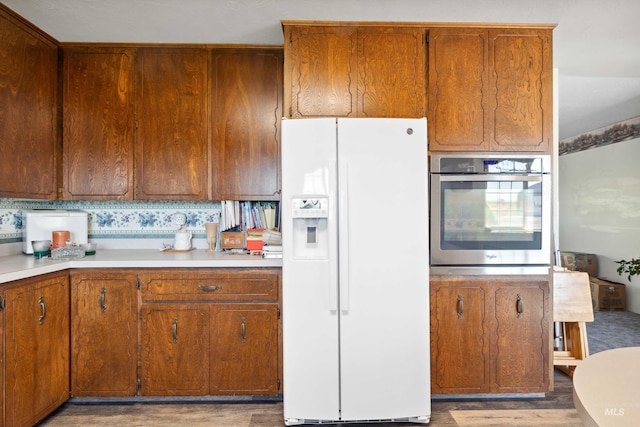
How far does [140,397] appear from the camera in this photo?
266 centimetres

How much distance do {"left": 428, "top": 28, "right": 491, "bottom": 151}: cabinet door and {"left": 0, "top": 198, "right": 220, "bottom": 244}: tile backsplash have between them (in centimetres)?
176

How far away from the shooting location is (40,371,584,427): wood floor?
7.84ft

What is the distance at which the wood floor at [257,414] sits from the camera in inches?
94.0

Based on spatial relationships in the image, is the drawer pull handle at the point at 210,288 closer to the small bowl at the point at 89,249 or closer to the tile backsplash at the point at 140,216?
the tile backsplash at the point at 140,216

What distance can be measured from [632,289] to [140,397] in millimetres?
5732

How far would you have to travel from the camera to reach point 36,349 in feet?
Result: 7.32

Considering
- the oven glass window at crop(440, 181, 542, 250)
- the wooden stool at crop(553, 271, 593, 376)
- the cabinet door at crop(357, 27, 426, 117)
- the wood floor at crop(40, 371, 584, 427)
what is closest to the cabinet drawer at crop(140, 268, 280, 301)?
the wood floor at crop(40, 371, 584, 427)

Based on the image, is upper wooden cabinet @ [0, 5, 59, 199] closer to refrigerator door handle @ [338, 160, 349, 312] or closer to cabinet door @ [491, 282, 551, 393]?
refrigerator door handle @ [338, 160, 349, 312]

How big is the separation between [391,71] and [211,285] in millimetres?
1715

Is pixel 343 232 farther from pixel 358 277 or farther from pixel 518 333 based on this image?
pixel 518 333

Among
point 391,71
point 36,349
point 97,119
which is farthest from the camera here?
point 97,119

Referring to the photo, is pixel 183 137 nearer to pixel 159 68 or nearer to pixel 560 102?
pixel 159 68

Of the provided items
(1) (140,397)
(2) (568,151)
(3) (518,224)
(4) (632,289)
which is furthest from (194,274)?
(2) (568,151)

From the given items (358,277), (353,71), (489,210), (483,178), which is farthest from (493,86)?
(358,277)
